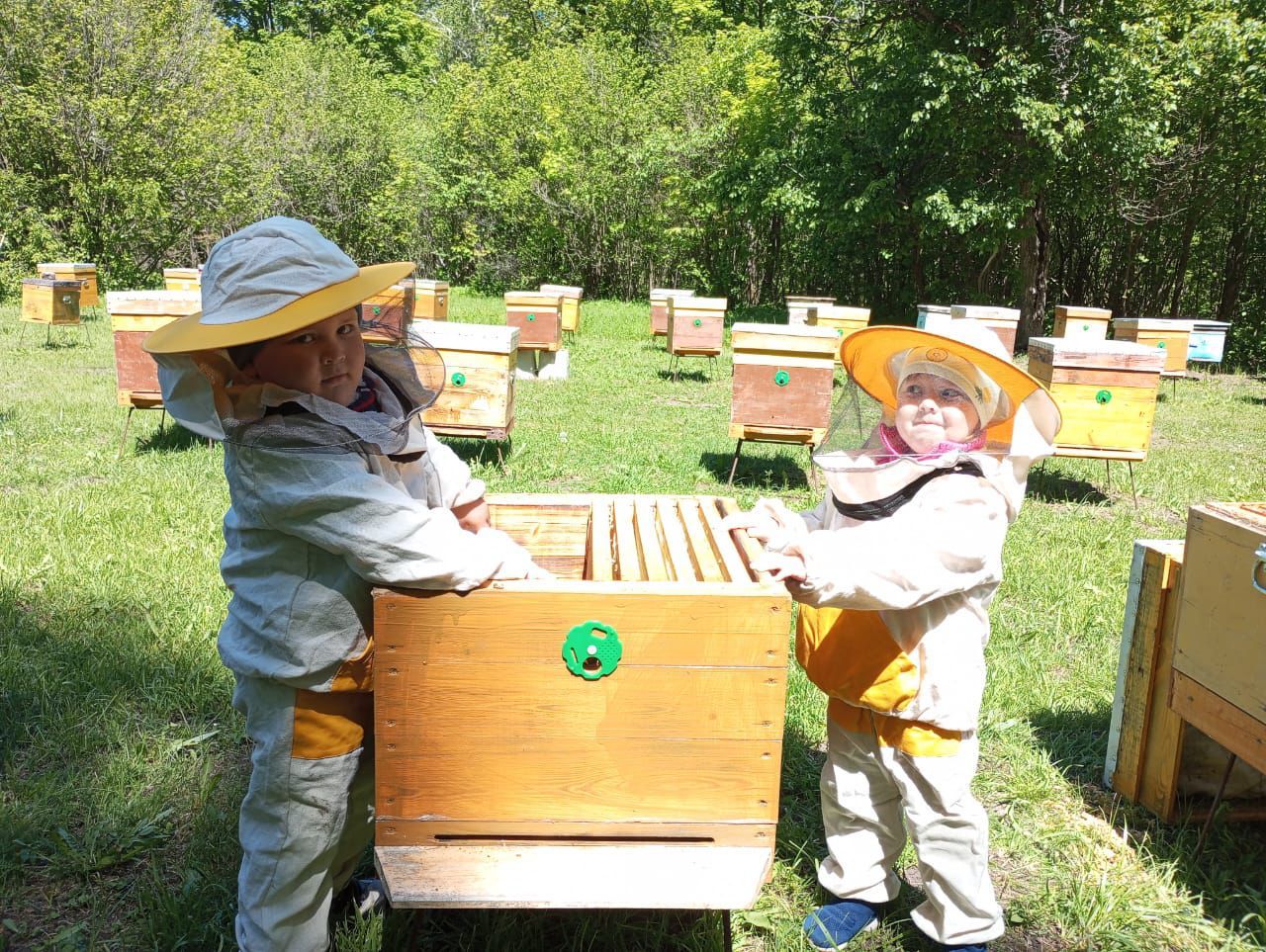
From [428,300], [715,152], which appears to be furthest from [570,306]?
[715,152]

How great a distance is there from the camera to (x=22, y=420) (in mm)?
7207

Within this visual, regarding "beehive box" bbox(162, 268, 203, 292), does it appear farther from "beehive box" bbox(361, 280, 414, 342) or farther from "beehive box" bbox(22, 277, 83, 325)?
"beehive box" bbox(361, 280, 414, 342)

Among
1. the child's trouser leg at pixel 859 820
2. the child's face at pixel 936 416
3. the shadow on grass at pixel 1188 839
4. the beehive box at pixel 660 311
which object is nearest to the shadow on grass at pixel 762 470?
the shadow on grass at pixel 1188 839

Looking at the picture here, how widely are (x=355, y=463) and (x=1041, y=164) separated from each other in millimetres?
14360

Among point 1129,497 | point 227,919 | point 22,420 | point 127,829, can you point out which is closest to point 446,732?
point 227,919

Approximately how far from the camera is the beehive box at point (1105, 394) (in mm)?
6109

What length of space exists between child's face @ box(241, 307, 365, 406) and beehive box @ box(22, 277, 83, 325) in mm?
10399

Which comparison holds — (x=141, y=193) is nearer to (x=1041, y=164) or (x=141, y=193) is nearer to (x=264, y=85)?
(x=264, y=85)

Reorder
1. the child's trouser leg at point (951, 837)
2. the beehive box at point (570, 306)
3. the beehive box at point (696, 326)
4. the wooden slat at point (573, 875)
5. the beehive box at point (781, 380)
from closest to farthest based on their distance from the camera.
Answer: the wooden slat at point (573, 875) → the child's trouser leg at point (951, 837) → the beehive box at point (781, 380) → the beehive box at point (696, 326) → the beehive box at point (570, 306)

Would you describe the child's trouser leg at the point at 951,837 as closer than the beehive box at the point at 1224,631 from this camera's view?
Yes

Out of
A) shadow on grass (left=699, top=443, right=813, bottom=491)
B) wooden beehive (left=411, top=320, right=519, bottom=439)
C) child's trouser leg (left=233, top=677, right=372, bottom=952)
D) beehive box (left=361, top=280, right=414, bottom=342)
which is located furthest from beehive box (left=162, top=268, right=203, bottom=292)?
child's trouser leg (left=233, top=677, right=372, bottom=952)

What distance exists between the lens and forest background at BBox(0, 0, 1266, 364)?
1359 centimetres

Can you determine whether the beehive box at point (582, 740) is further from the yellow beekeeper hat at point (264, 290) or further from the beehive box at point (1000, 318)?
the beehive box at point (1000, 318)

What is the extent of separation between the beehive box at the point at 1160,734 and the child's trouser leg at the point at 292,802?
2287mm
